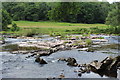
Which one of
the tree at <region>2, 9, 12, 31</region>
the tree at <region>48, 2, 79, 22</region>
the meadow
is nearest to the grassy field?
the meadow

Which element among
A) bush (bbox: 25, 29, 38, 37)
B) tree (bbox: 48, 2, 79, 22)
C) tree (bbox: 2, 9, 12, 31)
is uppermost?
tree (bbox: 48, 2, 79, 22)

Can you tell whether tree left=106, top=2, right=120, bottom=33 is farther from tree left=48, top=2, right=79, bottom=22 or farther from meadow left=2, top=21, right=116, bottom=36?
tree left=48, top=2, right=79, bottom=22

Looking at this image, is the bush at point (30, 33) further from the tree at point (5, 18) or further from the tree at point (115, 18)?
the tree at point (115, 18)

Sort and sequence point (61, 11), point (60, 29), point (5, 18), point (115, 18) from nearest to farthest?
point (61, 11), point (5, 18), point (115, 18), point (60, 29)

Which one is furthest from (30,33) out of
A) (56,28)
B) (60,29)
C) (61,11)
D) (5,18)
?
(61,11)

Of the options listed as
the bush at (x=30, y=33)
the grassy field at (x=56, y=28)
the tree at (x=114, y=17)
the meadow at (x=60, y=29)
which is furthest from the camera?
the tree at (x=114, y=17)

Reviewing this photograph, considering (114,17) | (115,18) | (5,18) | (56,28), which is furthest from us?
(56,28)

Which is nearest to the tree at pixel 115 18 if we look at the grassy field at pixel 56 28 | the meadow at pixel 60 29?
the meadow at pixel 60 29

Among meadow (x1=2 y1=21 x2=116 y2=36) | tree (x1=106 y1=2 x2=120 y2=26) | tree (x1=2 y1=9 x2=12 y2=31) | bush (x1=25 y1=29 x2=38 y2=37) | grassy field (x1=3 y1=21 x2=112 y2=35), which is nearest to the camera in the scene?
bush (x1=25 y1=29 x2=38 y2=37)

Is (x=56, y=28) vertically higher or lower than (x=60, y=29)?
higher

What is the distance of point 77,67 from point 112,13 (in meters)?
29.5

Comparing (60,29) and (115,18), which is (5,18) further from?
(115,18)

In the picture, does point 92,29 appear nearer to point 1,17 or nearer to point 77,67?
point 1,17

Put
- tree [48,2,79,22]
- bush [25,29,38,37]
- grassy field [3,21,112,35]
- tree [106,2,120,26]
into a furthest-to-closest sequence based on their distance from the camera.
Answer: tree [106,2,120,26]
grassy field [3,21,112,35]
bush [25,29,38,37]
tree [48,2,79,22]
